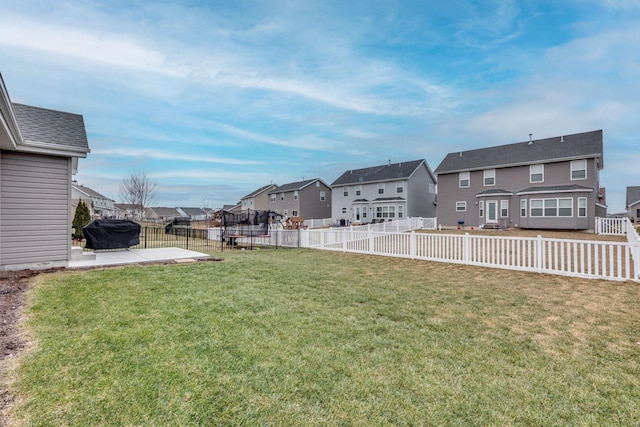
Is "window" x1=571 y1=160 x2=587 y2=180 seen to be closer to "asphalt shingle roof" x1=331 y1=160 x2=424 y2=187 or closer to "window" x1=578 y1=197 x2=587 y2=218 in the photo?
"window" x1=578 y1=197 x2=587 y2=218

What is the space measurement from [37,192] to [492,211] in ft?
89.5

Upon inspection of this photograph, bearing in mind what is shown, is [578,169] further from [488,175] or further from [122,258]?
[122,258]

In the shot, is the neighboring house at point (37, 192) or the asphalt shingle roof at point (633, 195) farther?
the asphalt shingle roof at point (633, 195)

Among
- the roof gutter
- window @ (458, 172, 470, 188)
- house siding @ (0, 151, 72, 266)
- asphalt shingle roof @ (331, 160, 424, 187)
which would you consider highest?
asphalt shingle roof @ (331, 160, 424, 187)

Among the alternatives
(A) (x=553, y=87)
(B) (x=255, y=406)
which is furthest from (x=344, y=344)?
(A) (x=553, y=87)

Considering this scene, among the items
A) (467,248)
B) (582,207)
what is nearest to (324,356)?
(467,248)

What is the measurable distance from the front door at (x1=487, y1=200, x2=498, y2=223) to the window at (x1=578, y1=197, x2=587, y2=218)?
511cm

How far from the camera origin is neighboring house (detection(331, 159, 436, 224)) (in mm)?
31344

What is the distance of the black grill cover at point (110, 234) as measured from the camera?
9.91m

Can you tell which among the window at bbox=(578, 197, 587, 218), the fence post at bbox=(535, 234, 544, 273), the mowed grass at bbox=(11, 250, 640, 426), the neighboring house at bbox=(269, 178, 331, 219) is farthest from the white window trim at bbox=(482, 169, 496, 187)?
the mowed grass at bbox=(11, 250, 640, 426)

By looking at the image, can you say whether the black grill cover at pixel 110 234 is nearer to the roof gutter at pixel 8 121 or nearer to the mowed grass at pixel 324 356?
the roof gutter at pixel 8 121

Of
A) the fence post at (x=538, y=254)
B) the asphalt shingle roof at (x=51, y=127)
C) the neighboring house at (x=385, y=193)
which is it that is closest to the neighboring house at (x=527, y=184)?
the neighboring house at (x=385, y=193)

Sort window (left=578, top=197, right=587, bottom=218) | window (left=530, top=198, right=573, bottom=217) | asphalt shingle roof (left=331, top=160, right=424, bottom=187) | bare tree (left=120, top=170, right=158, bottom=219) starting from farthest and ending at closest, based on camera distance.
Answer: bare tree (left=120, top=170, right=158, bottom=219)
asphalt shingle roof (left=331, top=160, right=424, bottom=187)
window (left=530, top=198, right=573, bottom=217)
window (left=578, top=197, right=587, bottom=218)

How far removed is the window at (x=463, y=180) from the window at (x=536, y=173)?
4.64 metres
